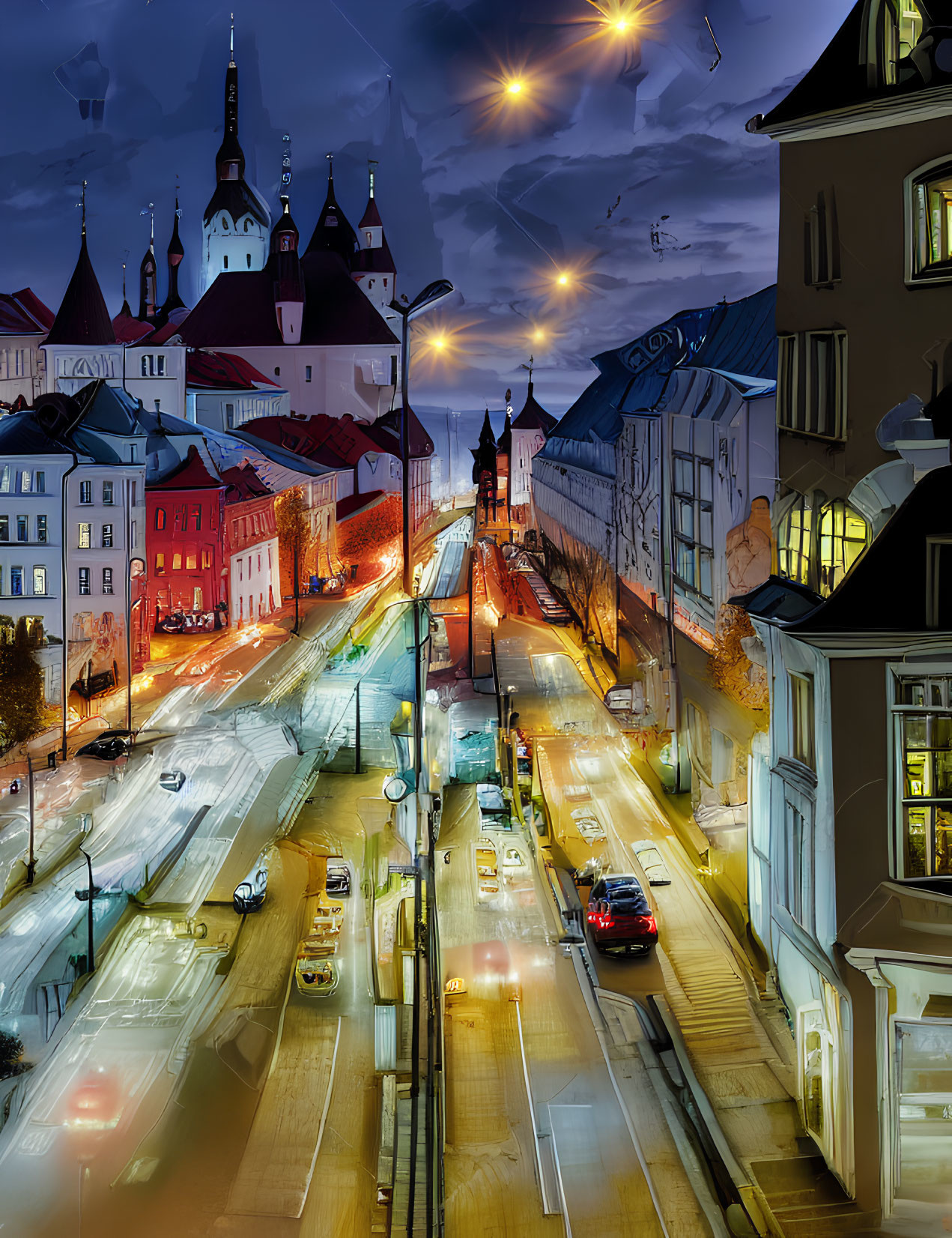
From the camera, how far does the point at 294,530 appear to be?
453 inches

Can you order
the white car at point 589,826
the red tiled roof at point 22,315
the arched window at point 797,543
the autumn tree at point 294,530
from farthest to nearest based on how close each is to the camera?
the autumn tree at point 294,530, the red tiled roof at point 22,315, the white car at point 589,826, the arched window at point 797,543

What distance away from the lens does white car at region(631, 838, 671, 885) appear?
8180 millimetres

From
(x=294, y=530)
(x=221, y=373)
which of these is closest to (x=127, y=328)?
(x=221, y=373)

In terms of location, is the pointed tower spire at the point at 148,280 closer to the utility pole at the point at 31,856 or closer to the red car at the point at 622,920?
the utility pole at the point at 31,856

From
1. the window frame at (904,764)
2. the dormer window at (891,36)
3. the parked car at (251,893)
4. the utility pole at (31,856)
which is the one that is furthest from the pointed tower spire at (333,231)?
the window frame at (904,764)

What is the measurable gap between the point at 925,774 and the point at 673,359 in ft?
18.0

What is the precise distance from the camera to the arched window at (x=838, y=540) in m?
5.43

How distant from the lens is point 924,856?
495 cm

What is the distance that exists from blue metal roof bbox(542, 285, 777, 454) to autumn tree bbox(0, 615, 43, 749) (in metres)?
5.69

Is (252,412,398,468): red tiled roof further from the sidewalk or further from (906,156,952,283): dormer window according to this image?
(906,156,952,283): dormer window

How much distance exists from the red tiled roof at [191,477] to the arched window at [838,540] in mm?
7034

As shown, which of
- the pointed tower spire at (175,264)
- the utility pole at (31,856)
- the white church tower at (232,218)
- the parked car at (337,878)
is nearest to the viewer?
the parked car at (337,878)

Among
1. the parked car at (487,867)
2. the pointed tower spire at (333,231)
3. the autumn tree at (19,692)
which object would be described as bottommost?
the parked car at (487,867)

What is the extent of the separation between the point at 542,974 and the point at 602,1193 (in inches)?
76.0
